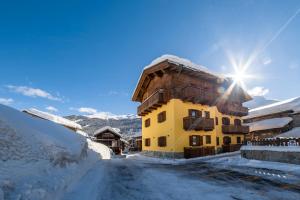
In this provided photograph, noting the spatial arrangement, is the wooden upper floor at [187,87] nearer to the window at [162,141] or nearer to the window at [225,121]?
the window at [225,121]

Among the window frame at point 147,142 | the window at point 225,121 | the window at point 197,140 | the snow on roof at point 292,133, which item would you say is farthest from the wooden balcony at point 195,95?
the snow on roof at point 292,133

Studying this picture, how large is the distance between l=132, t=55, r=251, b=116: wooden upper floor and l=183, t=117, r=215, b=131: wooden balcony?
7.81 ft

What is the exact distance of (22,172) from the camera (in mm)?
5445

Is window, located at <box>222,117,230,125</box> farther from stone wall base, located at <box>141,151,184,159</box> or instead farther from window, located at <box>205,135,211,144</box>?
stone wall base, located at <box>141,151,184,159</box>

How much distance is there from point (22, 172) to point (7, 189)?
45.0 inches

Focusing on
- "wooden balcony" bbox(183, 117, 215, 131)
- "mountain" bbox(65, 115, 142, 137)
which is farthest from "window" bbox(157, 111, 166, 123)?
"mountain" bbox(65, 115, 142, 137)

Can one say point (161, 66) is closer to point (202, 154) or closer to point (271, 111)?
point (202, 154)

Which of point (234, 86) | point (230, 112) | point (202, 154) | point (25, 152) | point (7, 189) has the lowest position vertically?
point (202, 154)

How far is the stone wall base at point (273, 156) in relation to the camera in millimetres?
13392

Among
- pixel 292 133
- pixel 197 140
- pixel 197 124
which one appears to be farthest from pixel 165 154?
pixel 292 133

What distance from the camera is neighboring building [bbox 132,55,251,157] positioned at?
22.7 m

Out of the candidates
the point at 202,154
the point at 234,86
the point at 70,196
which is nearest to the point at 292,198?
the point at 70,196

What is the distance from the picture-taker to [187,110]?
23766 millimetres

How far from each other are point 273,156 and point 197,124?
347 inches
